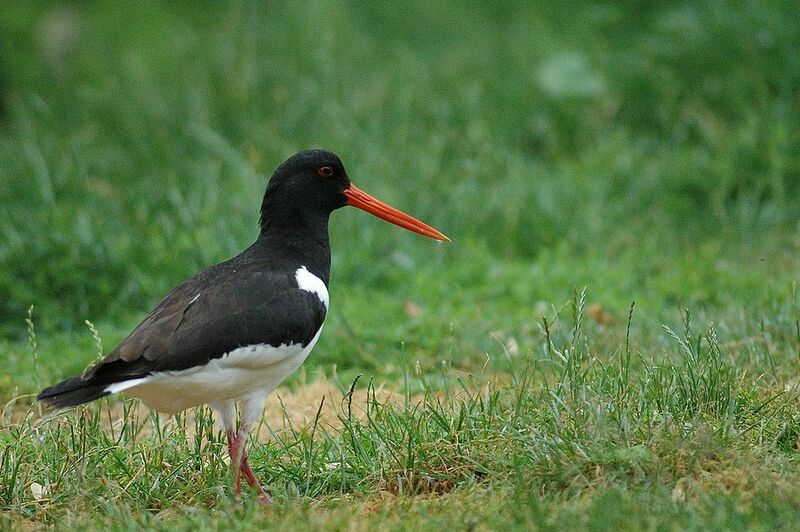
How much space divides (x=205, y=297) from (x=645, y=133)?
4960mm

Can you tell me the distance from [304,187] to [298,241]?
0.25m

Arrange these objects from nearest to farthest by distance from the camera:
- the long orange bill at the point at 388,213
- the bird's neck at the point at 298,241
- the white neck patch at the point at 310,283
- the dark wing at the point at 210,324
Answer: the dark wing at the point at 210,324
the white neck patch at the point at 310,283
the bird's neck at the point at 298,241
the long orange bill at the point at 388,213

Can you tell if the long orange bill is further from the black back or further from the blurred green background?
the blurred green background

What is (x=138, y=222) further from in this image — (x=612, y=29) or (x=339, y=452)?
(x=612, y=29)

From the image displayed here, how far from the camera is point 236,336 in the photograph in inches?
162

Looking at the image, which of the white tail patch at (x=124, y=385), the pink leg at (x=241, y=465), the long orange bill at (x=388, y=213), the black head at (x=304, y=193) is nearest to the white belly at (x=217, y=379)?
the white tail patch at (x=124, y=385)

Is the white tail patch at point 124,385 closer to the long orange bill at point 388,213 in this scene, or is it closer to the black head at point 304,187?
the black head at point 304,187

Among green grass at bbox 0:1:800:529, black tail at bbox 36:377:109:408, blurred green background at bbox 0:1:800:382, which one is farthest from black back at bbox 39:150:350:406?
blurred green background at bbox 0:1:800:382

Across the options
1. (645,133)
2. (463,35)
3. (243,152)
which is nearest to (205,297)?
(243,152)

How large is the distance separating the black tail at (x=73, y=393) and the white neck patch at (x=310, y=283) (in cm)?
86

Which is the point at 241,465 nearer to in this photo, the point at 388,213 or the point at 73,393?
the point at 73,393

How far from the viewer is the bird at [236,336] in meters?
3.98

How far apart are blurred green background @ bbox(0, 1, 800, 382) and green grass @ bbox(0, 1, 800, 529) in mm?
25

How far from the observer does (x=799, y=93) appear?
26.1 ft
